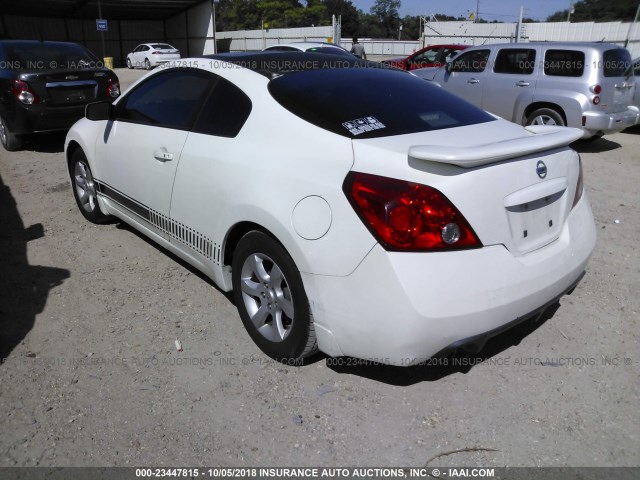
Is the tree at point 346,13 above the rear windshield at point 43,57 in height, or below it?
above

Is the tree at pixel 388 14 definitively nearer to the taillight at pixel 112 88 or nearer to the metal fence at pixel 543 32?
the metal fence at pixel 543 32

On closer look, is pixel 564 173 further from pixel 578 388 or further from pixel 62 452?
pixel 62 452

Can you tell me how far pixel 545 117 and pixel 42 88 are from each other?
799 centimetres

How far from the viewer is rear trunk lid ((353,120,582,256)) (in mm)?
2248

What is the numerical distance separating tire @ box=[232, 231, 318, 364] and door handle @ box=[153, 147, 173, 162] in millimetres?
911

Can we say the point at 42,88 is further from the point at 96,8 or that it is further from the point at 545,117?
the point at 96,8

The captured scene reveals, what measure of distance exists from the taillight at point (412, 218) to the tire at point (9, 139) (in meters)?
7.64

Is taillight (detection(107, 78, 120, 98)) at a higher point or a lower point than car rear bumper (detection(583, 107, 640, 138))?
higher

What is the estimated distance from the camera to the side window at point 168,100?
339cm

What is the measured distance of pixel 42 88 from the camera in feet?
24.7

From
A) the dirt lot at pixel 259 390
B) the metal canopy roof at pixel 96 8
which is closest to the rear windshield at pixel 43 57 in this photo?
the dirt lot at pixel 259 390

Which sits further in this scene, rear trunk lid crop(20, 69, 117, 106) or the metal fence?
the metal fence

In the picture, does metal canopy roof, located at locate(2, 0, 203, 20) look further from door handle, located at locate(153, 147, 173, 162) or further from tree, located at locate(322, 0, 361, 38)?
tree, located at locate(322, 0, 361, 38)

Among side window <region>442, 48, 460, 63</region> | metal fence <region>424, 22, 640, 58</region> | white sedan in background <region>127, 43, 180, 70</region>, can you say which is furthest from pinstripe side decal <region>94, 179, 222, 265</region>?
white sedan in background <region>127, 43, 180, 70</region>
